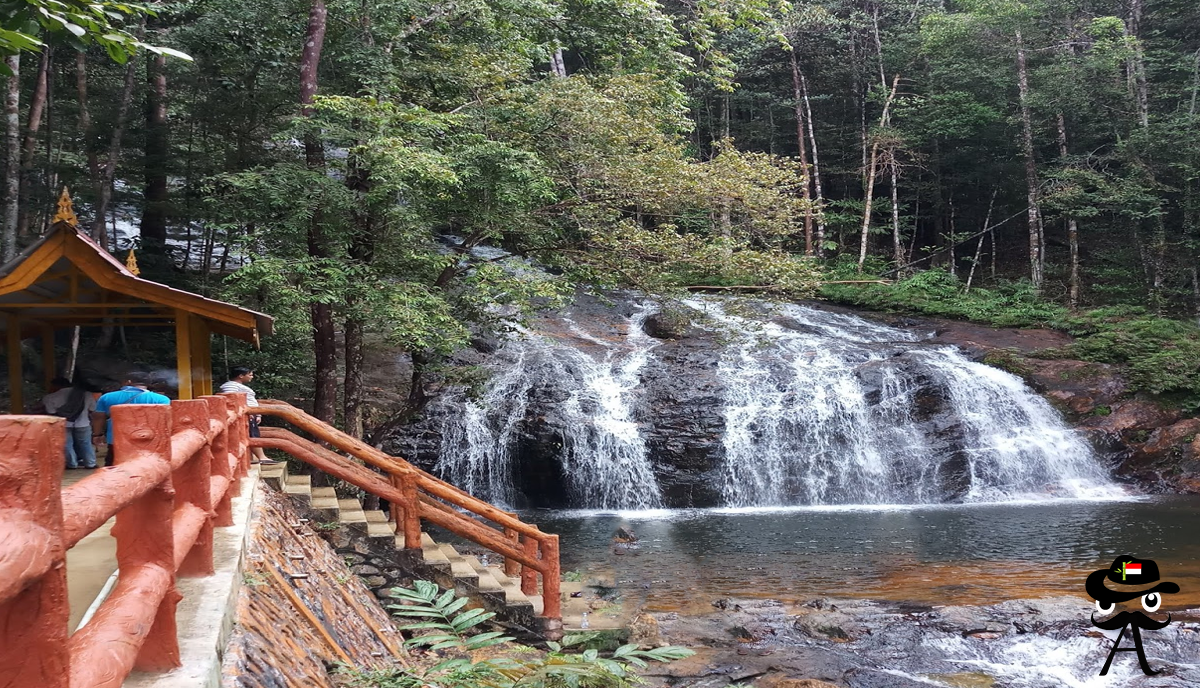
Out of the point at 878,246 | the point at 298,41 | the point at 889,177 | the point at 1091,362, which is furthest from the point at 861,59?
the point at 298,41

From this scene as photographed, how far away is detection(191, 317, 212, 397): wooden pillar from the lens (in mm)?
8495

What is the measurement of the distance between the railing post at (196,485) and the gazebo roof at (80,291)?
4.71m

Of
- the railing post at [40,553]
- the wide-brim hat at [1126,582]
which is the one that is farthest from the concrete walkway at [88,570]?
the wide-brim hat at [1126,582]

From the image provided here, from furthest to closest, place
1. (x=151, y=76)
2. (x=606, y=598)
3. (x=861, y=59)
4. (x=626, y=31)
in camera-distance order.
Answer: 1. (x=861, y=59)
2. (x=151, y=76)
3. (x=626, y=31)
4. (x=606, y=598)

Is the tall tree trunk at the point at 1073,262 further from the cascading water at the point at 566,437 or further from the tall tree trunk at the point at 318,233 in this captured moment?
the tall tree trunk at the point at 318,233

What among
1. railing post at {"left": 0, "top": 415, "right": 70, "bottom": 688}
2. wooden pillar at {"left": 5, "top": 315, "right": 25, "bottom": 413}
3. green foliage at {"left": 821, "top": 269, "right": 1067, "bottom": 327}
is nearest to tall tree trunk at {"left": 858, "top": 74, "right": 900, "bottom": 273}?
green foliage at {"left": 821, "top": 269, "right": 1067, "bottom": 327}

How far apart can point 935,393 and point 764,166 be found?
8.46 m

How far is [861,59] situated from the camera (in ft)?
105

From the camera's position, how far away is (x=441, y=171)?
8906 millimetres

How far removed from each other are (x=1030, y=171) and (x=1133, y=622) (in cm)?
2163

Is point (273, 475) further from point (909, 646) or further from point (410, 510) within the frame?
point (909, 646)

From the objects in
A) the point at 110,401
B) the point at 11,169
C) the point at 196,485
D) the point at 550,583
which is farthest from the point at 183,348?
the point at 196,485

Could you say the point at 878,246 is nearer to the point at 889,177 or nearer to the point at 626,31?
the point at 889,177

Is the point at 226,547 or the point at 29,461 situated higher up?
the point at 29,461
